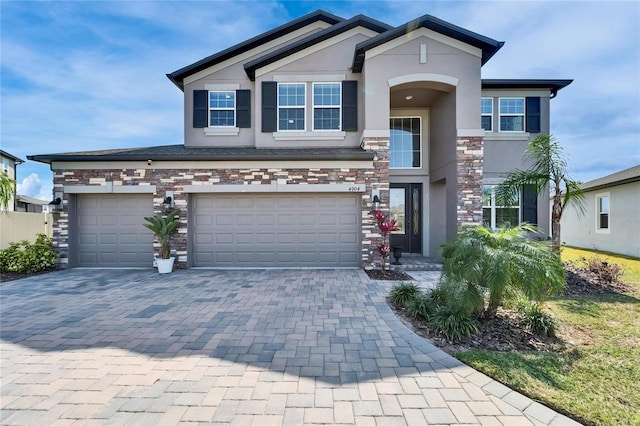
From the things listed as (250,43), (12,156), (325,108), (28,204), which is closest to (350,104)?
(325,108)

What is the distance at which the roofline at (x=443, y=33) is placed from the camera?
8.59 meters

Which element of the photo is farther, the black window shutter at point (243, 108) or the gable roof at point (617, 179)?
the gable roof at point (617, 179)

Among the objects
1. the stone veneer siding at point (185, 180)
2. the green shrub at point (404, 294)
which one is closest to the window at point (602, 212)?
the stone veneer siding at point (185, 180)

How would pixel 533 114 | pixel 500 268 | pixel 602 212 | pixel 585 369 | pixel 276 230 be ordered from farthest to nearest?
pixel 602 212 → pixel 533 114 → pixel 276 230 → pixel 500 268 → pixel 585 369

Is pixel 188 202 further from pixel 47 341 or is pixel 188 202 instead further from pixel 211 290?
pixel 47 341

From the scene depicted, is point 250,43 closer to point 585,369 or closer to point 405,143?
point 405,143

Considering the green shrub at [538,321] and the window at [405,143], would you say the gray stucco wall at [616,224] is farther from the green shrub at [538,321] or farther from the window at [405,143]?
the green shrub at [538,321]

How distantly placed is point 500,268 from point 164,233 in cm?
827

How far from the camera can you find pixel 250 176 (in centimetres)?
891

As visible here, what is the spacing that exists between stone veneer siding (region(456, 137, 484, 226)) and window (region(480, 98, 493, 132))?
104 inches

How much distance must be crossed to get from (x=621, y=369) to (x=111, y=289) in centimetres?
879

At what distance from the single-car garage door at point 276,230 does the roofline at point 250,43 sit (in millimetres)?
5116

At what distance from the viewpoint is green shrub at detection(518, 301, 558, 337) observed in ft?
13.4

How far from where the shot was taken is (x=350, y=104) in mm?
10109
